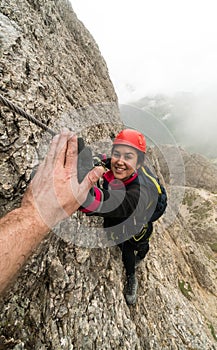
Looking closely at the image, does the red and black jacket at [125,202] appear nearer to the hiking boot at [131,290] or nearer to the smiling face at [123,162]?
the smiling face at [123,162]

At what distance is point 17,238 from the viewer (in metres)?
3.03

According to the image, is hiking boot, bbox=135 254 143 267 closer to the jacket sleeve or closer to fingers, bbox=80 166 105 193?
the jacket sleeve

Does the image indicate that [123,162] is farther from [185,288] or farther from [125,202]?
[185,288]

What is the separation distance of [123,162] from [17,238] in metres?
3.90

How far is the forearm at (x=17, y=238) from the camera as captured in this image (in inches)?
114

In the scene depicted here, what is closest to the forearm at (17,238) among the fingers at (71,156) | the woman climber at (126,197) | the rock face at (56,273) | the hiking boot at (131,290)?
the fingers at (71,156)

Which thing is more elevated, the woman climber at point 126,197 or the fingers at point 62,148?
the fingers at point 62,148

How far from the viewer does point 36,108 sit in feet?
23.3

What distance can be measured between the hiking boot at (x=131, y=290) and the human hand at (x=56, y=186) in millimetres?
6722

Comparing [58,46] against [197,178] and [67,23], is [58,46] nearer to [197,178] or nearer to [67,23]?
[67,23]

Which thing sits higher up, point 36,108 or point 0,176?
point 36,108

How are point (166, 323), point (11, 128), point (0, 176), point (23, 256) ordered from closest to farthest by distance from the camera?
point (23, 256)
point (0, 176)
point (11, 128)
point (166, 323)

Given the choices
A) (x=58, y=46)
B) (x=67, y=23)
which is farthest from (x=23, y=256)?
(x=67, y=23)

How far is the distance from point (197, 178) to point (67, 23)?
119748mm
